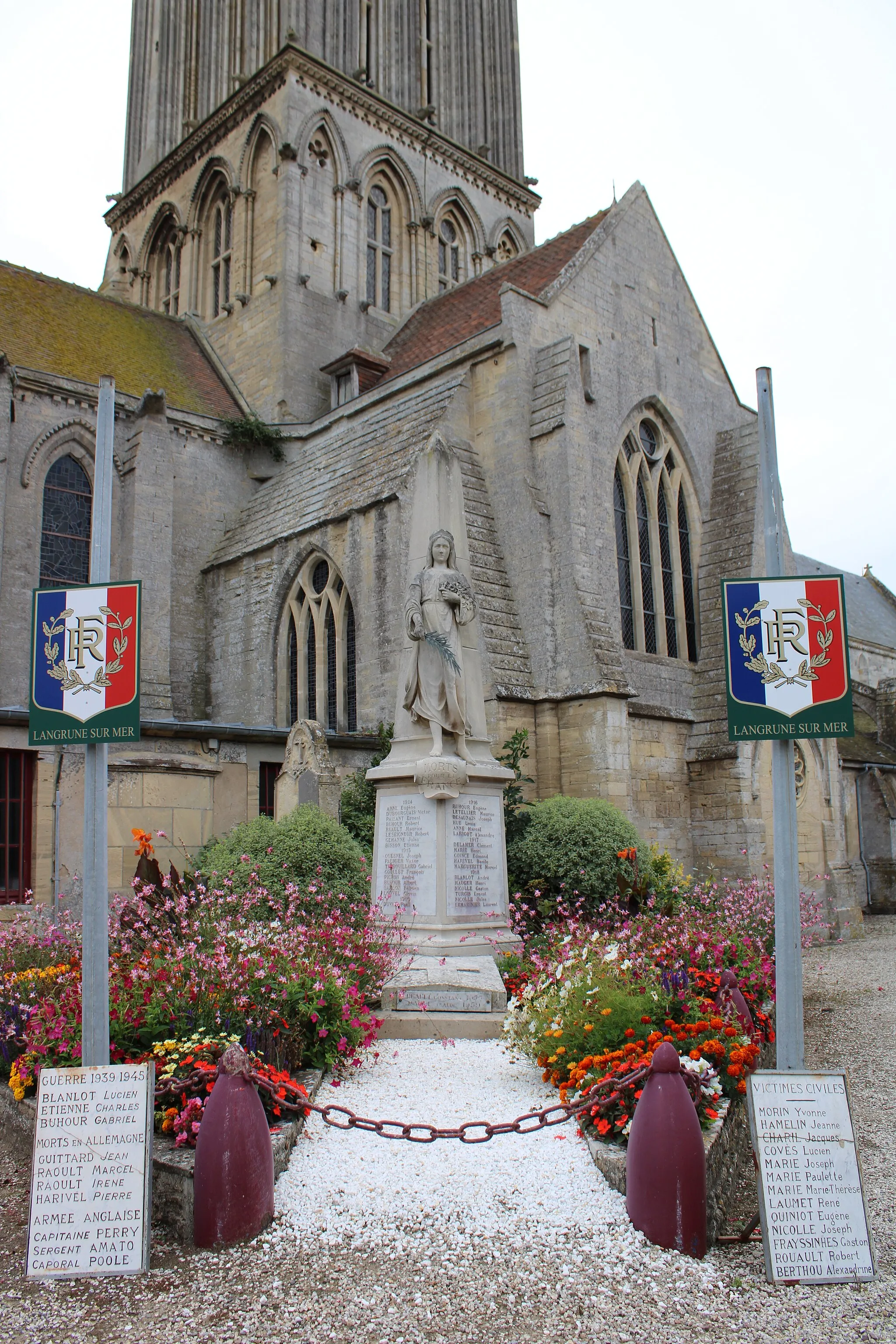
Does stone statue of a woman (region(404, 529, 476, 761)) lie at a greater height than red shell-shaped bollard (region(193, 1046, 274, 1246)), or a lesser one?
greater

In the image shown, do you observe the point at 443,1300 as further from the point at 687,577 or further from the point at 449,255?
the point at 449,255

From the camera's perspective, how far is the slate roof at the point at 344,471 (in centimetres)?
1614

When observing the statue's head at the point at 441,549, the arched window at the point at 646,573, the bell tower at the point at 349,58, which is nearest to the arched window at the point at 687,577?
the arched window at the point at 646,573

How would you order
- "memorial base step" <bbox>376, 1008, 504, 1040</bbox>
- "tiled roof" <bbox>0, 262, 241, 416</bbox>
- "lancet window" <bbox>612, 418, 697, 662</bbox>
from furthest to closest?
1. "tiled roof" <bbox>0, 262, 241, 416</bbox>
2. "lancet window" <bbox>612, 418, 697, 662</bbox>
3. "memorial base step" <bbox>376, 1008, 504, 1040</bbox>

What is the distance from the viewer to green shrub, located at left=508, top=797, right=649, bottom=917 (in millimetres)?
10938

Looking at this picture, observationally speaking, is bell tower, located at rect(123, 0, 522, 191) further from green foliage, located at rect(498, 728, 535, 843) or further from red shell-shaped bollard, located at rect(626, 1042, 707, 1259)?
red shell-shaped bollard, located at rect(626, 1042, 707, 1259)

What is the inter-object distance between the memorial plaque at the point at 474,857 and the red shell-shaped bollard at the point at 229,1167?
13.4ft

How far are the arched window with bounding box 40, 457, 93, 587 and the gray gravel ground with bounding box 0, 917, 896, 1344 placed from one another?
16484 millimetres

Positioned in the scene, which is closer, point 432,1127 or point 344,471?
point 432,1127

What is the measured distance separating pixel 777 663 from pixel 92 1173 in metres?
3.57

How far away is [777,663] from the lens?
4.37 meters

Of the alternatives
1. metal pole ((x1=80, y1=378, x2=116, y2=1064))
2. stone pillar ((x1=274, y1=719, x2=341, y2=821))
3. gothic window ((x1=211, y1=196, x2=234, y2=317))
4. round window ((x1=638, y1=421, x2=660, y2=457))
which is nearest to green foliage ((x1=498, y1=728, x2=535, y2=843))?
stone pillar ((x1=274, y1=719, x2=341, y2=821))

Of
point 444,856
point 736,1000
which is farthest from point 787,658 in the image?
point 444,856

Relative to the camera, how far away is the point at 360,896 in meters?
9.74
